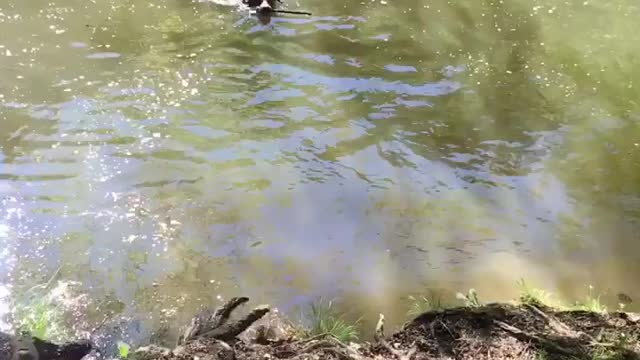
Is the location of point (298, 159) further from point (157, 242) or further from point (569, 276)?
point (569, 276)

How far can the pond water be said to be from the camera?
18.1 ft

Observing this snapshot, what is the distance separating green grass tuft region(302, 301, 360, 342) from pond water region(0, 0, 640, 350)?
13 centimetres

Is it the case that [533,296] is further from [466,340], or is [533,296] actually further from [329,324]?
[329,324]

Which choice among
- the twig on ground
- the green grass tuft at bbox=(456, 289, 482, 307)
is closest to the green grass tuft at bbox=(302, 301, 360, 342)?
the green grass tuft at bbox=(456, 289, 482, 307)

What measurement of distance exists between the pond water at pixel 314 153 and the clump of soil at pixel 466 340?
65 centimetres

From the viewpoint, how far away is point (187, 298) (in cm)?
516

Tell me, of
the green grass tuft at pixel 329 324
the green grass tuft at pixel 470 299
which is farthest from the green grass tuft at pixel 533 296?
the green grass tuft at pixel 329 324

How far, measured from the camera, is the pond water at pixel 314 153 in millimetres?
5504

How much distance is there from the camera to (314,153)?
676 centimetres

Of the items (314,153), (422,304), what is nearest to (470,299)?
(422,304)

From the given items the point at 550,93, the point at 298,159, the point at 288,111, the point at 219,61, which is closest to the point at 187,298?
the point at 298,159

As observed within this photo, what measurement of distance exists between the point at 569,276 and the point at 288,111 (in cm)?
325

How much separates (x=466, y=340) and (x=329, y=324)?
96cm

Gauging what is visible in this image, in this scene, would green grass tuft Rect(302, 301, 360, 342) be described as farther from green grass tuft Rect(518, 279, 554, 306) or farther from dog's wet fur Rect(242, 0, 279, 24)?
dog's wet fur Rect(242, 0, 279, 24)
